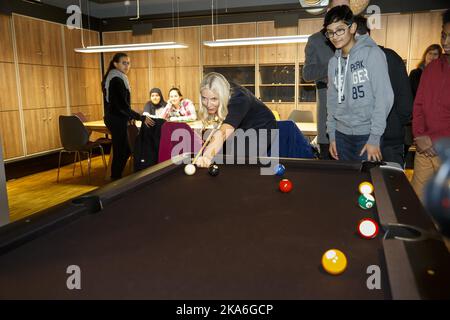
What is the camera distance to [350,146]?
223 cm

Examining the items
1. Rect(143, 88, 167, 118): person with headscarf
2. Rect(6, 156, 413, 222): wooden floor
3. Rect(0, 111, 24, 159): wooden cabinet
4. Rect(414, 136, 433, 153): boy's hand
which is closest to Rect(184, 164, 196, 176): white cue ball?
Rect(414, 136, 433, 153): boy's hand

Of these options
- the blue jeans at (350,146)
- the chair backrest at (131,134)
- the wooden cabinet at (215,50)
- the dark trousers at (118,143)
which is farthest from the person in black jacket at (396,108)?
the wooden cabinet at (215,50)

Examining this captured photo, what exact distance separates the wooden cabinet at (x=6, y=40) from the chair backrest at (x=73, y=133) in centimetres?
170

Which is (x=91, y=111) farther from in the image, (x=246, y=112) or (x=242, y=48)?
(x=246, y=112)

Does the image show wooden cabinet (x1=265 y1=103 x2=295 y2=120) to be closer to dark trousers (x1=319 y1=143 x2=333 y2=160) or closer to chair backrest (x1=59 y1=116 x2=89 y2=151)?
chair backrest (x1=59 y1=116 x2=89 y2=151)

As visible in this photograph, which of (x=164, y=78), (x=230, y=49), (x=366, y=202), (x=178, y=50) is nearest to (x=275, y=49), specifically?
(x=230, y=49)

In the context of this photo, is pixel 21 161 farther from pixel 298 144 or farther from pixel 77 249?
pixel 77 249

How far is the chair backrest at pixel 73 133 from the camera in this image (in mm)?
4688

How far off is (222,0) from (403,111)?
521cm

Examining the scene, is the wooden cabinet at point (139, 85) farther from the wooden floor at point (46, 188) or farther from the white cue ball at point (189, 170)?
the white cue ball at point (189, 170)

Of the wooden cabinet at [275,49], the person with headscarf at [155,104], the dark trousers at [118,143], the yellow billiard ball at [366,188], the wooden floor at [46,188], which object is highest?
the wooden cabinet at [275,49]

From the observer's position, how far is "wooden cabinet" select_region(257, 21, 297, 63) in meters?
6.25

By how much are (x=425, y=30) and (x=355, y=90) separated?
434 cm
